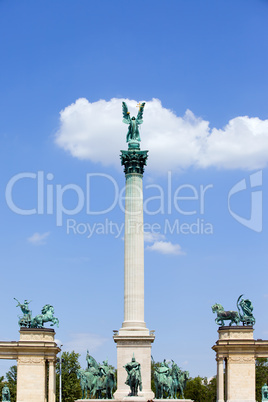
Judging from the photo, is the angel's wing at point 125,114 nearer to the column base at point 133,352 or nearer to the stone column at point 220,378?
the column base at point 133,352

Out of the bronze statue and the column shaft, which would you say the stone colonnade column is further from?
the bronze statue

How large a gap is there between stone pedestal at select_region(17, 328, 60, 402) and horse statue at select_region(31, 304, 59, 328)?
177cm

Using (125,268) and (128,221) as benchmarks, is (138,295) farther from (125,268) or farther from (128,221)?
(128,221)

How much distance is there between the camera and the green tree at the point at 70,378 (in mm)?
104625

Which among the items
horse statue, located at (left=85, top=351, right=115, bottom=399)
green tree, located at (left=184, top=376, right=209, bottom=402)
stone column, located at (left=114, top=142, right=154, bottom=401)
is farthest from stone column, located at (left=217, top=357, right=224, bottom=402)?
green tree, located at (left=184, top=376, right=209, bottom=402)

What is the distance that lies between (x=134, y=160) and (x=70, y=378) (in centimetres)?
5446

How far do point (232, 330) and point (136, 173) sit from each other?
914 inches

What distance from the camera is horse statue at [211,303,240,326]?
3059 inches

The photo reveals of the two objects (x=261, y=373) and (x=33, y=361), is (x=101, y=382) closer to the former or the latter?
(x=33, y=361)

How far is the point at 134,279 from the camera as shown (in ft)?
204

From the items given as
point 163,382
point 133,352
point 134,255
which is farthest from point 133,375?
point 134,255

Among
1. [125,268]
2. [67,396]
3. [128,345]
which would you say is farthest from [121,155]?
[67,396]

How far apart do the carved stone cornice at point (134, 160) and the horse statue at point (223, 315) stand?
73.1 ft

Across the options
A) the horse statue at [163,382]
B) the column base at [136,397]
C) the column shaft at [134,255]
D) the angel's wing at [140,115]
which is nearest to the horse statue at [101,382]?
the column base at [136,397]
